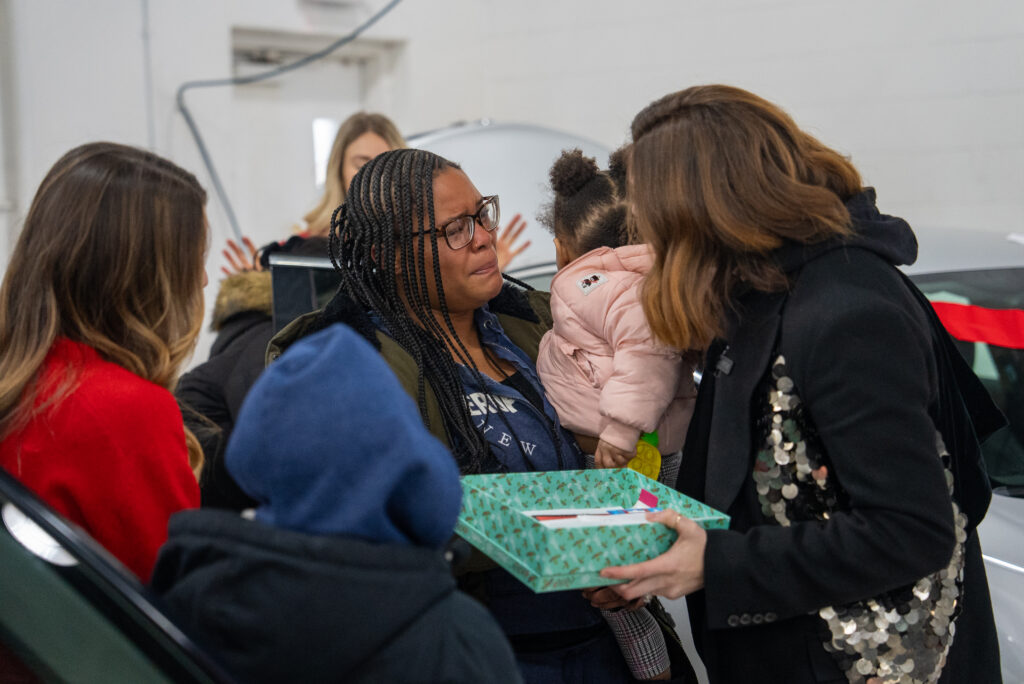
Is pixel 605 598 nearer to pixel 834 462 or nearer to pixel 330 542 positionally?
pixel 834 462

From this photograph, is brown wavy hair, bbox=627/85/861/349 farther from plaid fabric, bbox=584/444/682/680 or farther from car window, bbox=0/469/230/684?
car window, bbox=0/469/230/684

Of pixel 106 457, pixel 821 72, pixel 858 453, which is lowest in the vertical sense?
pixel 106 457

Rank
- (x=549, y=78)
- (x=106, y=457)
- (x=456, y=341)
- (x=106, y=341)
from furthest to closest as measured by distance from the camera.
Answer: (x=549, y=78) → (x=456, y=341) → (x=106, y=341) → (x=106, y=457)

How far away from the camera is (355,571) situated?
962 millimetres

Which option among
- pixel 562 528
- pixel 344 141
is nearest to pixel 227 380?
pixel 344 141

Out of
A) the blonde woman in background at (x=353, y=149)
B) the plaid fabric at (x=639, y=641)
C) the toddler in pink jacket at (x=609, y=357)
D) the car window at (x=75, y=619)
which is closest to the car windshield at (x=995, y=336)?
the toddler in pink jacket at (x=609, y=357)

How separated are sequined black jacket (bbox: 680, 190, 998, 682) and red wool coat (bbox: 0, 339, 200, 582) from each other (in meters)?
0.80

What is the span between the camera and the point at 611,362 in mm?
1877

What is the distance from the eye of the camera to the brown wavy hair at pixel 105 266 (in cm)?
153

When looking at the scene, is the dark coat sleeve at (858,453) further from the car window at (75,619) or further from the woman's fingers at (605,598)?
the car window at (75,619)

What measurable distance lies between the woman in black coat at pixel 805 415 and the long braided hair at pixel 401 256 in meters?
0.45

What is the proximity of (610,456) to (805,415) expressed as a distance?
0.46 meters

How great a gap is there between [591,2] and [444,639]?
6.19 metres

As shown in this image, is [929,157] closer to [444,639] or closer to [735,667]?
[735,667]
